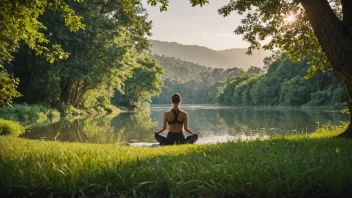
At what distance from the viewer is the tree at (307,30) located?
22.1 ft

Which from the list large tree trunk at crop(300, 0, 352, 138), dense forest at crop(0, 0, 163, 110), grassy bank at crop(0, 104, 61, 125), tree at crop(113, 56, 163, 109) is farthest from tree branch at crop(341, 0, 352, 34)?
tree at crop(113, 56, 163, 109)

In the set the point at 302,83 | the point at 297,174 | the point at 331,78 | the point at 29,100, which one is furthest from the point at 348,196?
the point at 302,83

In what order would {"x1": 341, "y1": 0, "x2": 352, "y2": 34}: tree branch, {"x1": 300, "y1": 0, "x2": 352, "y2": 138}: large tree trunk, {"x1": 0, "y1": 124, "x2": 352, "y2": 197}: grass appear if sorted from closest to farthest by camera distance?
{"x1": 0, "y1": 124, "x2": 352, "y2": 197}: grass < {"x1": 300, "y1": 0, "x2": 352, "y2": 138}: large tree trunk < {"x1": 341, "y1": 0, "x2": 352, "y2": 34}: tree branch

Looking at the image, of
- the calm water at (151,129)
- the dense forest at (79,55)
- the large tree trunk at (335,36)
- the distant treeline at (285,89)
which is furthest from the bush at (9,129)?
the distant treeline at (285,89)

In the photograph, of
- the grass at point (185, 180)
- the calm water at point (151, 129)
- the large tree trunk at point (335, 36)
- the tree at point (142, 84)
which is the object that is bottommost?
the calm water at point (151, 129)

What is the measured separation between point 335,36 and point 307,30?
159 inches

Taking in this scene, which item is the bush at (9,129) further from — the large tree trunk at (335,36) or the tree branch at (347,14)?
the tree branch at (347,14)

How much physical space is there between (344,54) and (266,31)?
518 centimetres

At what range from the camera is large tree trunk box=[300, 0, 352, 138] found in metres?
6.62

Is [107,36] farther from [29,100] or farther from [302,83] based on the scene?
[302,83]

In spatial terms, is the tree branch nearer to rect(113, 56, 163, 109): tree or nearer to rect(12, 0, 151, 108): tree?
rect(12, 0, 151, 108): tree

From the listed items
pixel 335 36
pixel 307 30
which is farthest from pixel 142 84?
pixel 335 36

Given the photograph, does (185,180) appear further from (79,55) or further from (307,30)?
(79,55)

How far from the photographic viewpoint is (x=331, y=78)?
5697cm
